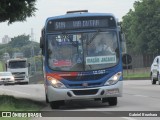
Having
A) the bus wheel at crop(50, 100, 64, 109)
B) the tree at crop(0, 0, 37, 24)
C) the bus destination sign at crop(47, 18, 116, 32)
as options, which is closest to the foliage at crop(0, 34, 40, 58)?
the tree at crop(0, 0, 37, 24)

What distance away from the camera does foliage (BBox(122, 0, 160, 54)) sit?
84.2 meters

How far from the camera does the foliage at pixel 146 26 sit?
276ft

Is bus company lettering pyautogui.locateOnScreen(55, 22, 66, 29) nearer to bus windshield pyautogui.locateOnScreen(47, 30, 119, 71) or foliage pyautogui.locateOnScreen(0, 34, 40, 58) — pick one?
bus windshield pyautogui.locateOnScreen(47, 30, 119, 71)

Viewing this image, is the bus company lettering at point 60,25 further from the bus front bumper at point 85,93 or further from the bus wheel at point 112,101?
the bus wheel at point 112,101

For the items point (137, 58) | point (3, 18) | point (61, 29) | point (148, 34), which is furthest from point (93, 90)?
point (148, 34)

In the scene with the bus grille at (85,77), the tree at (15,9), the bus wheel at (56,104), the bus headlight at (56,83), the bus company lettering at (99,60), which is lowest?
the bus wheel at (56,104)

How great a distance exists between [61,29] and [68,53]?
37.7 inches

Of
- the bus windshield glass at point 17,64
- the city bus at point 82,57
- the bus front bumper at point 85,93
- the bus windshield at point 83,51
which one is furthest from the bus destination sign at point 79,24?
the bus windshield glass at point 17,64

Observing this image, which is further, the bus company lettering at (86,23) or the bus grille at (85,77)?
the bus company lettering at (86,23)

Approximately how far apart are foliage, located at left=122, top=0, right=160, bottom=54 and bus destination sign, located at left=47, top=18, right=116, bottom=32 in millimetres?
63791

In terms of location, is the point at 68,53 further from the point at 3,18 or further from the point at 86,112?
the point at 3,18

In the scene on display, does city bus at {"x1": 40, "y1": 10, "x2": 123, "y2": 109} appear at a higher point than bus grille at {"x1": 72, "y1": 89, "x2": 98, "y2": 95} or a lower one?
higher

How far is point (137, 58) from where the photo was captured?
74000 mm

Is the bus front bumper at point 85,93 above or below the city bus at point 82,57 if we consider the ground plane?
below
